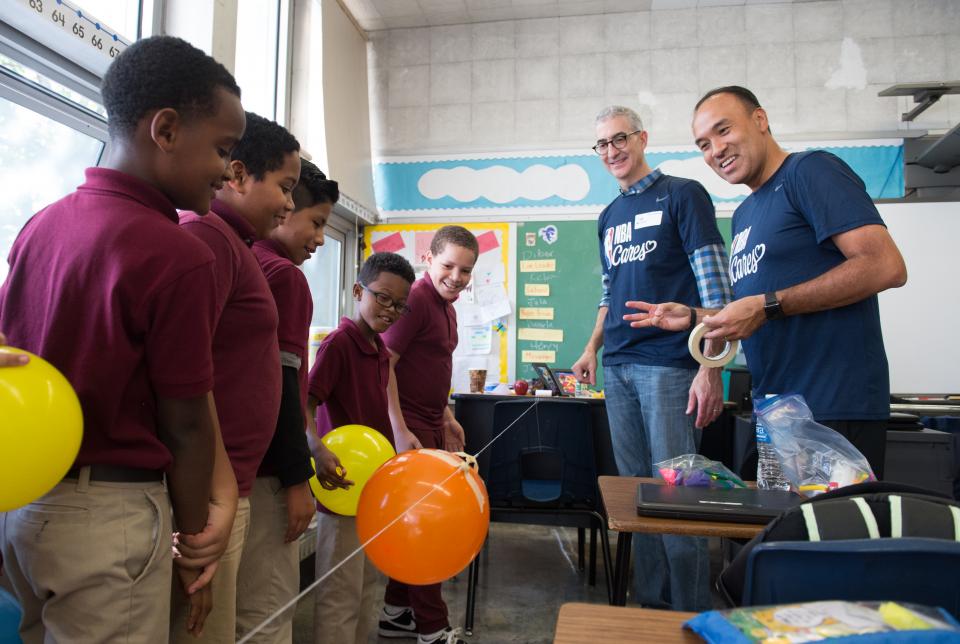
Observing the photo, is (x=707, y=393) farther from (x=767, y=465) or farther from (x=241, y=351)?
(x=241, y=351)

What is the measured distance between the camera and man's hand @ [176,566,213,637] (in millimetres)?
903

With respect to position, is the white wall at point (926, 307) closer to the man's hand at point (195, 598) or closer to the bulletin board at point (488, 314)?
the bulletin board at point (488, 314)

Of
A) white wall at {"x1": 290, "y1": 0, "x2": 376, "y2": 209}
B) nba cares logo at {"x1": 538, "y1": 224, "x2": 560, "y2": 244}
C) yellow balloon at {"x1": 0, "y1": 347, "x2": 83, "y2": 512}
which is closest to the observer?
yellow balloon at {"x1": 0, "y1": 347, "x2": 83, "y2": 512}

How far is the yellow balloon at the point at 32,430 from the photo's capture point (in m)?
0.65

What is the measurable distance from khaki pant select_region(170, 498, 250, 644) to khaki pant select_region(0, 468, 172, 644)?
0.61ft

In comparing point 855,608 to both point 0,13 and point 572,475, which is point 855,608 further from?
point 0,13

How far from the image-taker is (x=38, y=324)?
2.57 ft

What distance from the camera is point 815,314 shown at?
1.31 metres

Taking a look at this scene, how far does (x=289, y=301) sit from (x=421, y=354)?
3.11 ft

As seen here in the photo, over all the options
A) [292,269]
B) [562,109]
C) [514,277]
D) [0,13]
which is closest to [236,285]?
[292,269]

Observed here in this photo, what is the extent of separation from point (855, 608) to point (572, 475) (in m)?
1.91

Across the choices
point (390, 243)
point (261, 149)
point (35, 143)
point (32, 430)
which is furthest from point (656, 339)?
point (390, 243)

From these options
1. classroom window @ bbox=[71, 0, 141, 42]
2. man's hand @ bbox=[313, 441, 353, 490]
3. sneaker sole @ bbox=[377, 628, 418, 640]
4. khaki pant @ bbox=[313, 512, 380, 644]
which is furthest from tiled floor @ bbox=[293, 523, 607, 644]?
classroom window @ bbox=[71, 0, 141, 42]

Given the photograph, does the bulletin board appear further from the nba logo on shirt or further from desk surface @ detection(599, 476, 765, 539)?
desk surface @ detection(599, 476, 765, 539)
